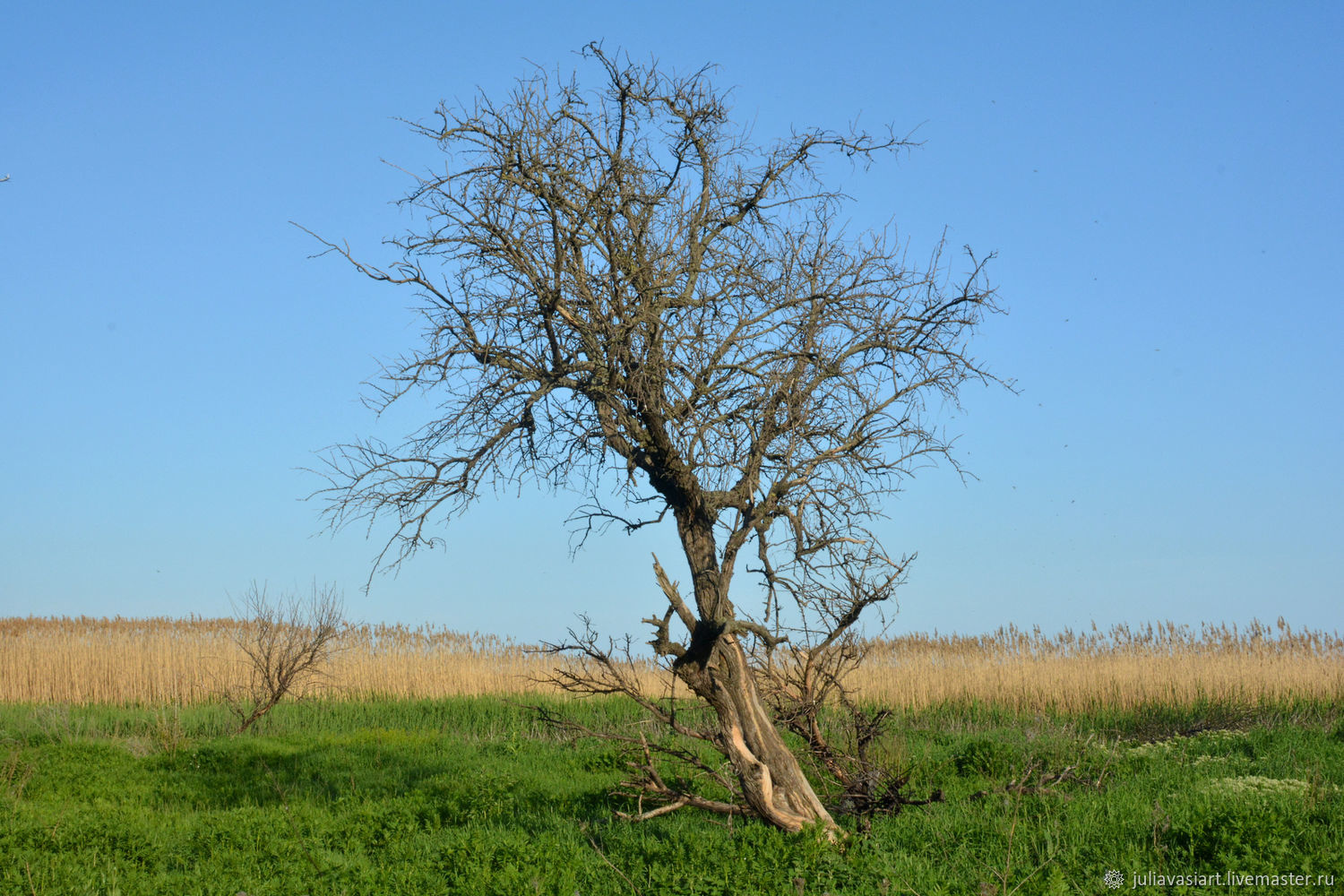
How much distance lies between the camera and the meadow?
6.80 metres

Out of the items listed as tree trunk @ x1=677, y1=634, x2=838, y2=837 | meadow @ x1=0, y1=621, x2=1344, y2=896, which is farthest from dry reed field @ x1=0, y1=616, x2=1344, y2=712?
tree trunk @ x1=677, y1=634, x2=838, y2=837

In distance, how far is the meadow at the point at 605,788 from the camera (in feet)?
22.3

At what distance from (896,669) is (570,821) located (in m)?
13.2

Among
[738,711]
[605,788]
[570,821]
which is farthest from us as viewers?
[605,788]

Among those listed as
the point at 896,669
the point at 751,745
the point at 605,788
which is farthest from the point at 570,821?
the point at 896,669

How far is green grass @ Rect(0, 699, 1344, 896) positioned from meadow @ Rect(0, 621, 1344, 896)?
37 mm

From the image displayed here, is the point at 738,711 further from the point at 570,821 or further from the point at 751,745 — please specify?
the point at 570,821

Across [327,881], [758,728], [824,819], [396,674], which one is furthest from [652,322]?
[396,674]

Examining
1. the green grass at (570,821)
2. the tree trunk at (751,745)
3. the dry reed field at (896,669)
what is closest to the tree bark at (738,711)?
the tree trunk at (751,745)

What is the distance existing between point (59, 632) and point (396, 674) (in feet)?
43.5

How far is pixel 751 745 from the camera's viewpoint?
24.6ft

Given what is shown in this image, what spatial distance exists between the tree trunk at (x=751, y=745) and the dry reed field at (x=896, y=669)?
1195 centimetres

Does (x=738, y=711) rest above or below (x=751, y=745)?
above

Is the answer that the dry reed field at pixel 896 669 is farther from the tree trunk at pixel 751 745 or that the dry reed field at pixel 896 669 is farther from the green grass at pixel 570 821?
the tree trunk at pixel 751 745
